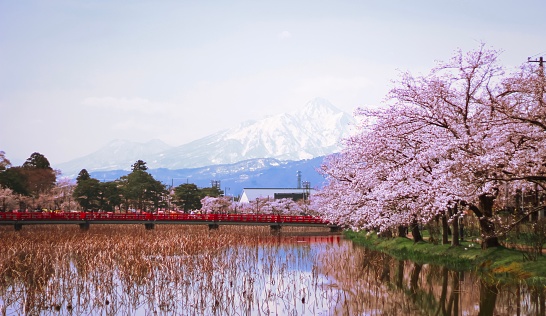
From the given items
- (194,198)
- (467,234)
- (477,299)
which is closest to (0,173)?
(194,198)

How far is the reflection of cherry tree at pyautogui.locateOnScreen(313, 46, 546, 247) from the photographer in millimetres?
23969

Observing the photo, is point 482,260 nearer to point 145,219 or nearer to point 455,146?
point 455,146

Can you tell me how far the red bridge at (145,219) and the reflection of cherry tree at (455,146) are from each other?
45.3 metres

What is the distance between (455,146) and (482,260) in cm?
598

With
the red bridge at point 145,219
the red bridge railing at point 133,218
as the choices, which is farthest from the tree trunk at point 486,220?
the red bridge at point 145,219

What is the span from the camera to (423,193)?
2848 cm

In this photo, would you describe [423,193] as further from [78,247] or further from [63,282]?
[78,247]

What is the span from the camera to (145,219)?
255 ft

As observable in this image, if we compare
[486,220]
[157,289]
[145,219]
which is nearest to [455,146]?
[486,220]

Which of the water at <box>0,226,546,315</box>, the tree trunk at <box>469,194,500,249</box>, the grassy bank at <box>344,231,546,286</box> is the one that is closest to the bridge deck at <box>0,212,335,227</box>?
the grassy bank at <box>344,231,546,286</box>

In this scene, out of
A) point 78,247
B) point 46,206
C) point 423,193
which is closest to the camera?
point 423,193

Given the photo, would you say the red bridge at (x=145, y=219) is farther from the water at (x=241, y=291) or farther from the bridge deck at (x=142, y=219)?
the water at (x=241, y=291)

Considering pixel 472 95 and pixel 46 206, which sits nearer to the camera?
pixel 472 95

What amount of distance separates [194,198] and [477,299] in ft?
356
